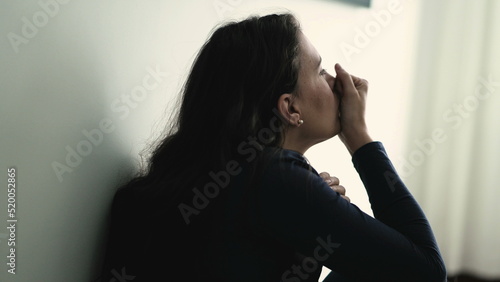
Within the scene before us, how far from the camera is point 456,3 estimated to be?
1957 mm

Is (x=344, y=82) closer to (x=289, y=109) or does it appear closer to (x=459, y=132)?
(x=289, y=109)

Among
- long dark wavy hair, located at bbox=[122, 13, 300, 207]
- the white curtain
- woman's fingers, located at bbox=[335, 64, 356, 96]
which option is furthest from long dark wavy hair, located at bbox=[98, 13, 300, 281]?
the white curtain

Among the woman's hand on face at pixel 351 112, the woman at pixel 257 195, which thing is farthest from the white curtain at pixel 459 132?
the woman at pixel 257 195

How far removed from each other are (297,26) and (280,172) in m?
0.32

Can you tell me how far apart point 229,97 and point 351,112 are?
0.89ft

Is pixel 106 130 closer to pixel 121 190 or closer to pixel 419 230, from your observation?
pixel 121 190

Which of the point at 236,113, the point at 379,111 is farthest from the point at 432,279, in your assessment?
the point at 379,111

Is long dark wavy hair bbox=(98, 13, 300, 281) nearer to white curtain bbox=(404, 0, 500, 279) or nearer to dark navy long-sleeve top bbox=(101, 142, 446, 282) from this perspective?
dark navy long-sleeve top bbox=(101, 142, 446, 282)

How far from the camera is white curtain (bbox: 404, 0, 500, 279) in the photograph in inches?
76.5

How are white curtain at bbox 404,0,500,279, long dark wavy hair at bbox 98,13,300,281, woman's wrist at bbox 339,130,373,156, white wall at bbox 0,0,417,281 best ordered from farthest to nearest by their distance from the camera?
1. white curtain at bbox 404,0,500,279
2. woman's wrist at bbox 339,130,373,156
3. long dark wavy hair at bbox 98,13,300,281
4. white wall at bbox 0,0,417,281

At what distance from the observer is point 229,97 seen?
0.91 m

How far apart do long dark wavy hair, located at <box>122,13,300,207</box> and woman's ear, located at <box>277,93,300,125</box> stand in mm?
10

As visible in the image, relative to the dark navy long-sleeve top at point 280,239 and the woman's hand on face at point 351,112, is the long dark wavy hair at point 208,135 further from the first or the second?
the woman's hand on face at point 351,112

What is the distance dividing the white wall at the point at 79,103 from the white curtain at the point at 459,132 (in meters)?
0.97
